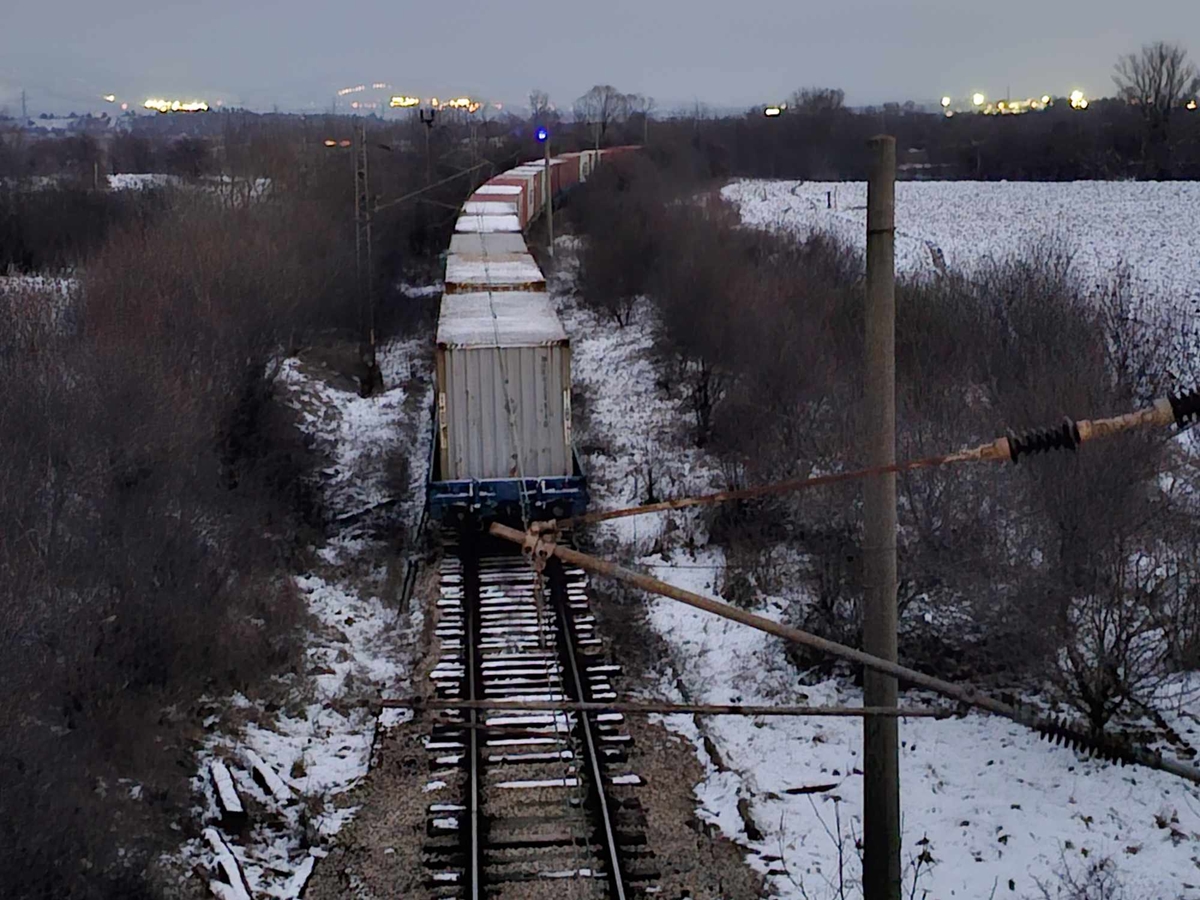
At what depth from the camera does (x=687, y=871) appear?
999cm

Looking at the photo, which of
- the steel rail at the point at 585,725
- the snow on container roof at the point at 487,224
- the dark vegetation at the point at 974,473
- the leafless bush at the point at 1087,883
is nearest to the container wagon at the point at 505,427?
the steel rail at the point at 585,725

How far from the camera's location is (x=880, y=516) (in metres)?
6.57

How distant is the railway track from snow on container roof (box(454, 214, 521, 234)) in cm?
1526

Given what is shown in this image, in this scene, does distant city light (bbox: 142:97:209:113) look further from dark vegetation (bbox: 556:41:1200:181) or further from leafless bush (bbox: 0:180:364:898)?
leafless bush (bbox: 0:180:364:898)

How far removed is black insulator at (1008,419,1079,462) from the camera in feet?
16.3

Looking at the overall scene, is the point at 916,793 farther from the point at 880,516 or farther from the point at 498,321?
the point at 498,321

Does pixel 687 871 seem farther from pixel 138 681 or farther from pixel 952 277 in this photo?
pixel 952 277

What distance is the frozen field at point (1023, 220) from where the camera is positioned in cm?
3559

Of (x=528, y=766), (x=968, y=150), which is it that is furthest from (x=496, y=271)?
(x=968, y=150)

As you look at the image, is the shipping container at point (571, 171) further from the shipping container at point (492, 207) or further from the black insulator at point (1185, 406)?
the black insulator at point (1185, 406)

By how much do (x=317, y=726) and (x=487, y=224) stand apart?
64.2 ft

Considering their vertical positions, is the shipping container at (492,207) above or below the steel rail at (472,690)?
above

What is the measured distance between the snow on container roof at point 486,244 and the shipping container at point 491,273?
0.38 m

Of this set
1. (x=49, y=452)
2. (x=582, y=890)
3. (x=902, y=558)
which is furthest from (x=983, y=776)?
(x=49, y=452)
